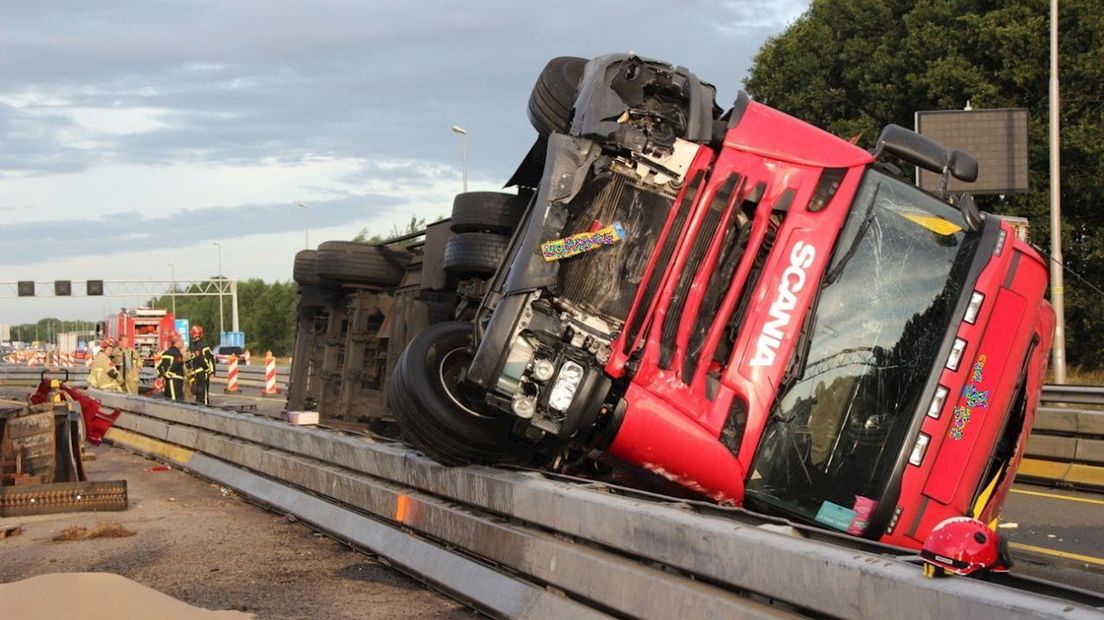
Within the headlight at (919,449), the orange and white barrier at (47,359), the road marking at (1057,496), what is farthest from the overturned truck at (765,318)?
the orange and white barrier at (47,359)

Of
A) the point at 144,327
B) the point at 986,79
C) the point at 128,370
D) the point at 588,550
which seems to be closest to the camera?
the point at 588,550

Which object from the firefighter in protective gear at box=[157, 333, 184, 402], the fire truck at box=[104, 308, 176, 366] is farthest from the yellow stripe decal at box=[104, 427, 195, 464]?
the fire truck at box=[104, 308, 176, 366]

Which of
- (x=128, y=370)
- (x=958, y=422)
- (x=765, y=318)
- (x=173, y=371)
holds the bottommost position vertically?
(x=128, y=370)

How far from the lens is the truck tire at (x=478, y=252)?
9289 millimetres

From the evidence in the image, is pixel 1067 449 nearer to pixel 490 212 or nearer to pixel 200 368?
pixel 490 212

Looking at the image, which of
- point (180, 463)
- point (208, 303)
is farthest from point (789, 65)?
point (208, 303)

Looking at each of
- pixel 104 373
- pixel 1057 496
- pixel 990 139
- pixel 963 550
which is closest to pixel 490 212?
pixel 1057 496

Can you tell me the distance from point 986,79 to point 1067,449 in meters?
21.4

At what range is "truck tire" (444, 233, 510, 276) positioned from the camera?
30.5 ft

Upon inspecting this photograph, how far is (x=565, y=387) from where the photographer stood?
611 cm

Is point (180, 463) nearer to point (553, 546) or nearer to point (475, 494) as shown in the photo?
point (475, 494)

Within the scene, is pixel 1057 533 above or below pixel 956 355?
below

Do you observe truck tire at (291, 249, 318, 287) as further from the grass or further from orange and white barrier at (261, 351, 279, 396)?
orange and white barrier at (261, 351, 279, 396)

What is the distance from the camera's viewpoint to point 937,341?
19.9 ft
